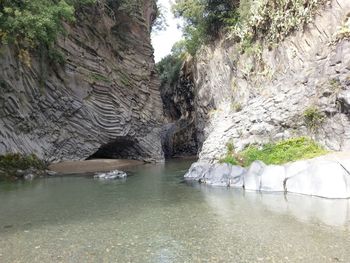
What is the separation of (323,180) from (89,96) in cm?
1672

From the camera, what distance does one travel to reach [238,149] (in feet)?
52.4

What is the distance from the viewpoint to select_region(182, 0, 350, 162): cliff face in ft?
45.1

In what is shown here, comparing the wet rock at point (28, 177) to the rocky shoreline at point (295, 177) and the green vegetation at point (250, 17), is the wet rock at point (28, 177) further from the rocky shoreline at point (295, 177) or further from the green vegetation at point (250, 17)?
the green vegetation at point (250, 17)

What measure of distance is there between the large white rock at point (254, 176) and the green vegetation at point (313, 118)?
2.49m

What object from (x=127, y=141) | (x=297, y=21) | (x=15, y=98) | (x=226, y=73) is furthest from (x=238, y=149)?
(x=127, y=141)

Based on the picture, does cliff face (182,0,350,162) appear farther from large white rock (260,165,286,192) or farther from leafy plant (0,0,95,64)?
leafy plant (0,0,95,64)

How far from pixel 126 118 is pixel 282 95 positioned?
1335 cm

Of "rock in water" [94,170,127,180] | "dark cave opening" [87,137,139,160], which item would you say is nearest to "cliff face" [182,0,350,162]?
"rock in water" [94,170,127,180]

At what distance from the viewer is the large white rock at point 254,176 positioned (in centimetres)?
1320

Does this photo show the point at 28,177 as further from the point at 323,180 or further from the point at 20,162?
the point at 323,180

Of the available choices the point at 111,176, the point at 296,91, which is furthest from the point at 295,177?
the point at 111,176

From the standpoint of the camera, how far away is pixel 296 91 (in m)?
15.7

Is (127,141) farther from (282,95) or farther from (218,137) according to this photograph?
(282,95)

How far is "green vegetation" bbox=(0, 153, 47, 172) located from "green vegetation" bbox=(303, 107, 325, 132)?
537 inches
